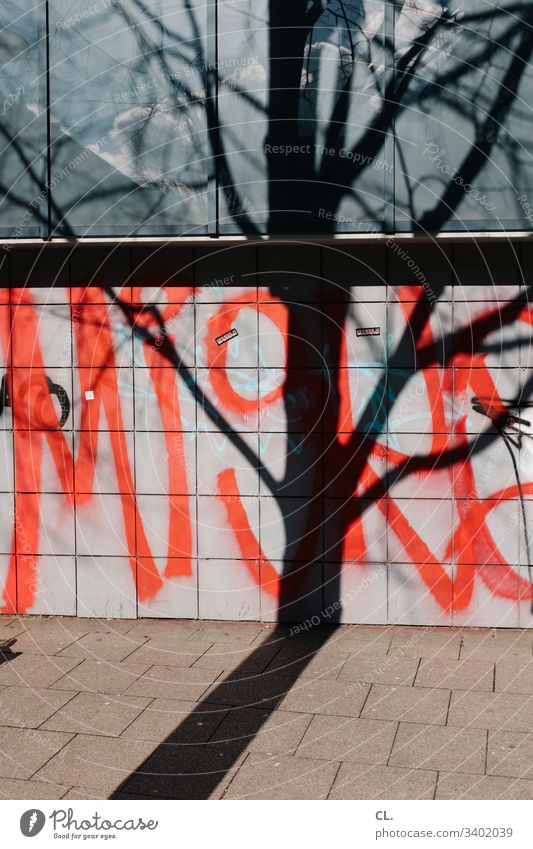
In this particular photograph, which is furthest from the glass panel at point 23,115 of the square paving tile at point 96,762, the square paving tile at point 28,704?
the square paving tile at point 96,762

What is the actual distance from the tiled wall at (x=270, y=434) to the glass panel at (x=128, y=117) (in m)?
0.63

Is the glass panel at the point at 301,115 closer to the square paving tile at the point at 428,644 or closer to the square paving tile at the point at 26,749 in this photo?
the square paving tile at the point at 428,644

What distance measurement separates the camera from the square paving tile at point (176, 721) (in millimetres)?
6926

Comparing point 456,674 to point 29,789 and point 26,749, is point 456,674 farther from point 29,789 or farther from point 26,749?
point 29,789

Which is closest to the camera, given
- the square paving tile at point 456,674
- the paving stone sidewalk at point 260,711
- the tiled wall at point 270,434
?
the paving stone sidewalk at point 260,711

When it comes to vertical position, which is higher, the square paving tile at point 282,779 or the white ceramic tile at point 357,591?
the white ceramic tile at point 357,591

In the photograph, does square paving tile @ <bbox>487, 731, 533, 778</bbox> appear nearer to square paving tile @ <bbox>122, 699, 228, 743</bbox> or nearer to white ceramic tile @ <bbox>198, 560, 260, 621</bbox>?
square paving tile @ <bbox>122, 699, 228, 743</bbox>

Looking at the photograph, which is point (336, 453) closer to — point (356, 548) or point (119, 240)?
point (356, 548)

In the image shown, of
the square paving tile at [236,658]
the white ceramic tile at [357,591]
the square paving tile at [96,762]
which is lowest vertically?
the square paving tile at [96,762]

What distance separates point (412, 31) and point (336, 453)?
11.9ft

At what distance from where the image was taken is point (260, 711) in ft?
24.2

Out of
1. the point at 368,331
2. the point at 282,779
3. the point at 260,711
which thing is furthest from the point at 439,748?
the point at 368,331

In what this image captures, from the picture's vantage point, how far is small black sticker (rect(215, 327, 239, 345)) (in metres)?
9.26

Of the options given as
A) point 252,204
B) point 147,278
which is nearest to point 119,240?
point 147,278
